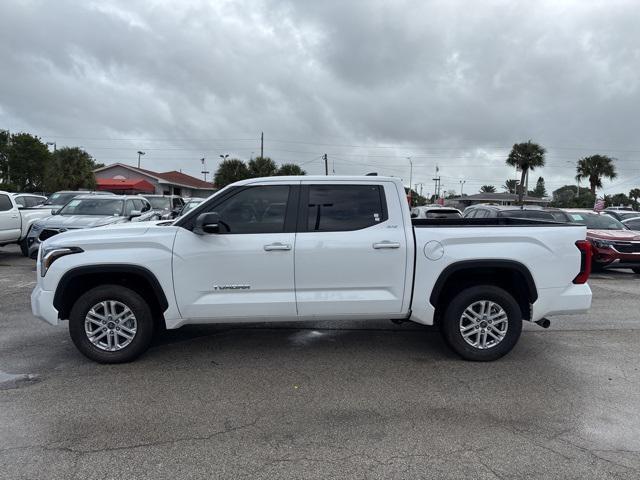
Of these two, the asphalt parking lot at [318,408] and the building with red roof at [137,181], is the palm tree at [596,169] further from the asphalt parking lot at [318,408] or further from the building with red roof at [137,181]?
the asphalt parking lot at [318,408]

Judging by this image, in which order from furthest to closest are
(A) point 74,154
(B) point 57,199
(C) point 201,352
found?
1. (A) point 74,154
2. (B) point 57,199
3. (C) point 201,352

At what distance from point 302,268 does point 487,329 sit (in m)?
2.02

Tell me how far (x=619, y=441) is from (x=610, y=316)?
435 cm

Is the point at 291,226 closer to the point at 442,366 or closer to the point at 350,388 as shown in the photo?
the point at 350,388

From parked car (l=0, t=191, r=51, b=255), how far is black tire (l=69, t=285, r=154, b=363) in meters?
8.99

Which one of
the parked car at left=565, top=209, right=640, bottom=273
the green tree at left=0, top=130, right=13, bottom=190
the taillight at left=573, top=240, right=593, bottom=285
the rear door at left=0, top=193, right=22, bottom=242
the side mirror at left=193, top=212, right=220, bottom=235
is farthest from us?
the green tree at left=0, top=130, right=13, bottom=190

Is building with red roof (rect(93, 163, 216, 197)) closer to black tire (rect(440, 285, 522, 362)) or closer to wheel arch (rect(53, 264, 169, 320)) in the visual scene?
wheel arch (rect(53, 264, 169, 320))

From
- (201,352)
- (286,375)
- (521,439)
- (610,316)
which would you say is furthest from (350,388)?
(610,316)

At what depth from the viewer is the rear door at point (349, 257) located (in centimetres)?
455

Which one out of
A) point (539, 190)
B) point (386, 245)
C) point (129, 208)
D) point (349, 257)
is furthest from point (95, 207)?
point (539, 190)

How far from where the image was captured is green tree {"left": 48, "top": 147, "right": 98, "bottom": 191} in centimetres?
3728

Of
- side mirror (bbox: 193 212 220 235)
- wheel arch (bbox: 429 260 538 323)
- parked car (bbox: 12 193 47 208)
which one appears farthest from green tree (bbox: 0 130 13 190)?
wheel arch (bbox: 429 260 538 323)

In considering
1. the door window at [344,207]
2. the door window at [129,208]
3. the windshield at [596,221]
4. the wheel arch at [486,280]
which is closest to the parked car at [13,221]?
the door window at [129,208]

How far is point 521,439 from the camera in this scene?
3.36 m
